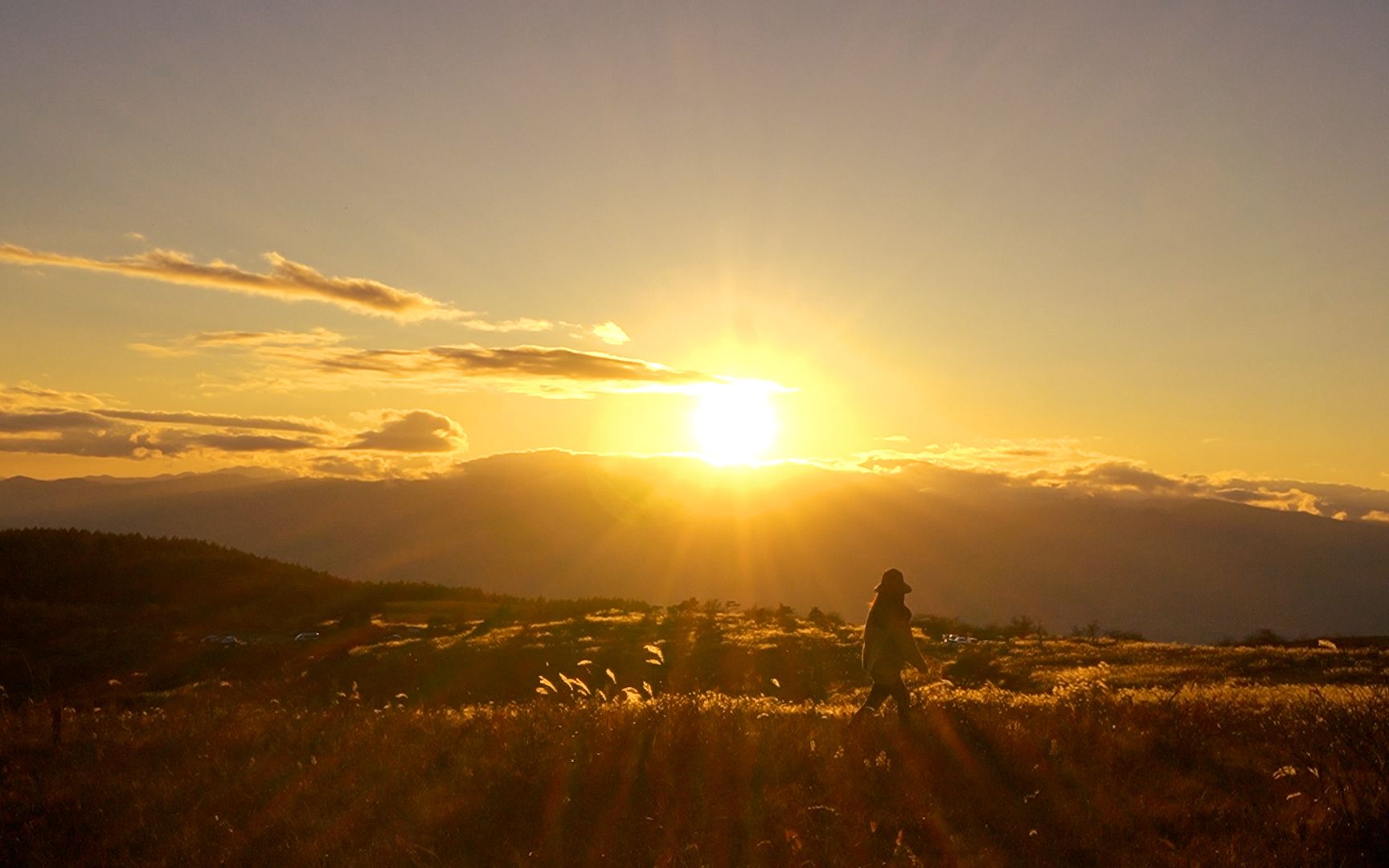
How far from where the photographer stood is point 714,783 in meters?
9.63

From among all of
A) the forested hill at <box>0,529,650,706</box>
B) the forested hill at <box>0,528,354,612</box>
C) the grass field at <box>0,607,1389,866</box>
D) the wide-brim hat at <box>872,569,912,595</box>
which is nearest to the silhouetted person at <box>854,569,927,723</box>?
the wide-brim hat at <box>872,569,912,595</box>

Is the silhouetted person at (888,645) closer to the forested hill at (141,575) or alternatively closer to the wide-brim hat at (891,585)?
the wide-brim hat at (891,585)

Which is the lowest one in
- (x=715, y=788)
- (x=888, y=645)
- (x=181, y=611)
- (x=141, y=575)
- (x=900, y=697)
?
A: (x=181, y=611)

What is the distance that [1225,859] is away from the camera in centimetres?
744

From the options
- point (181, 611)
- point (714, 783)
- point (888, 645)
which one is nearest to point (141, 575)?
point (181, 611)

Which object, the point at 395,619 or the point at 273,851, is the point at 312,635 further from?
the point at 273,851

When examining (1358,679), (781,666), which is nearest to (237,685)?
(781,666)

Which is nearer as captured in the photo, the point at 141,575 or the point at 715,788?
the point at 715,788

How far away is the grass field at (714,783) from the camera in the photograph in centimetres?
817

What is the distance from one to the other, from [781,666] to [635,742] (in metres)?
19.4

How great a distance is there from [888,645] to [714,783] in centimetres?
472

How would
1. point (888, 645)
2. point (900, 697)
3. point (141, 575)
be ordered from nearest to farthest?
1. point (900, 697)
2. point (888, 645)
3. point (141, 575)

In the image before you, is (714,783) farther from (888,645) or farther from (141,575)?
(141,575)

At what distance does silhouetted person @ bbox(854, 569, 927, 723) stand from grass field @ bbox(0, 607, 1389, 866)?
2.07ft
